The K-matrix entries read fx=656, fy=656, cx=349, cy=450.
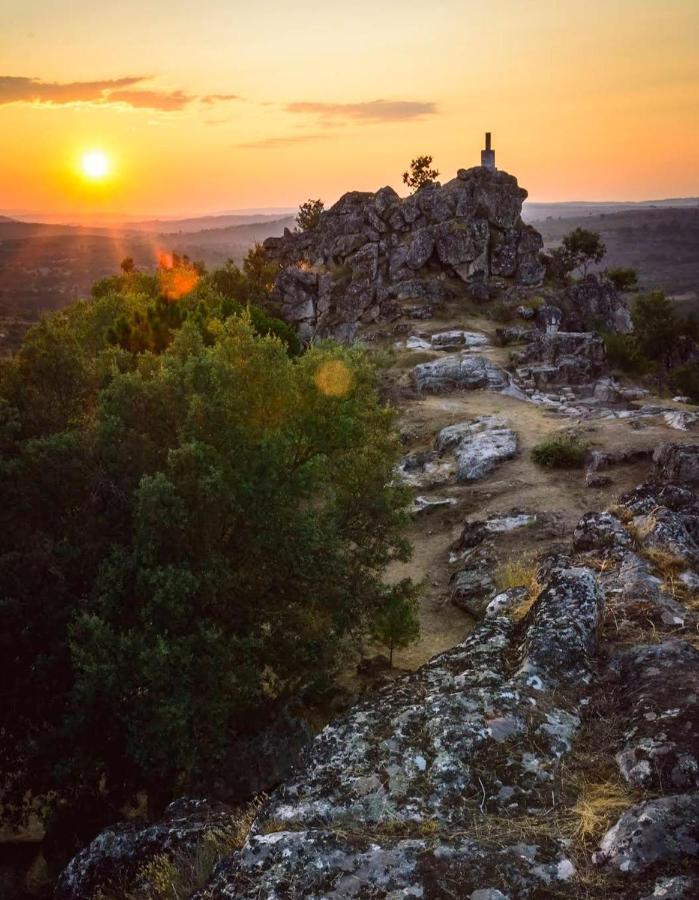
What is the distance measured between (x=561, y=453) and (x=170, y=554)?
1717 cm

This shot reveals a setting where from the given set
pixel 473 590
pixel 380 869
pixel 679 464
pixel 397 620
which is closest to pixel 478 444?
pixel 679 464

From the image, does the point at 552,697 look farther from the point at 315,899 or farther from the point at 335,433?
the point at 335,433

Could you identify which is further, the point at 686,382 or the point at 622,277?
the point at 622,277

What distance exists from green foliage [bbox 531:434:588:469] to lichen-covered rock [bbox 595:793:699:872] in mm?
20885

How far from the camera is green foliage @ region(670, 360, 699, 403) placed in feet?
155

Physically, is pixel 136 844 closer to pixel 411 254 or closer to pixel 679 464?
pixel 679 464

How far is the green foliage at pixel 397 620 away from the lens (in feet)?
52.5

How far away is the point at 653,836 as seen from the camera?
4.89 m

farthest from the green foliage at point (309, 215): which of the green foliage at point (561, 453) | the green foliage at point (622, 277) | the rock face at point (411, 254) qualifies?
the green foliage at point (561, 453)

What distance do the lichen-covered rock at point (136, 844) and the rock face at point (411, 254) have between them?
48.2 m

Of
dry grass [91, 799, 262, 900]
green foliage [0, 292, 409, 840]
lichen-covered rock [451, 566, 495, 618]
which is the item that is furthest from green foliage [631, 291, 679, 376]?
dry grass [91, 799, 262, 900]

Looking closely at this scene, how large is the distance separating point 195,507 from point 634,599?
27.3 feet

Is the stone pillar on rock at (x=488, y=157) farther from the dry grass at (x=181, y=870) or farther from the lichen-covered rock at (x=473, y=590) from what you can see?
the dry grass at (x=181, y=870)

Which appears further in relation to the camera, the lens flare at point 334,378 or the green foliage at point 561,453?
the green foliage at point 561,453
